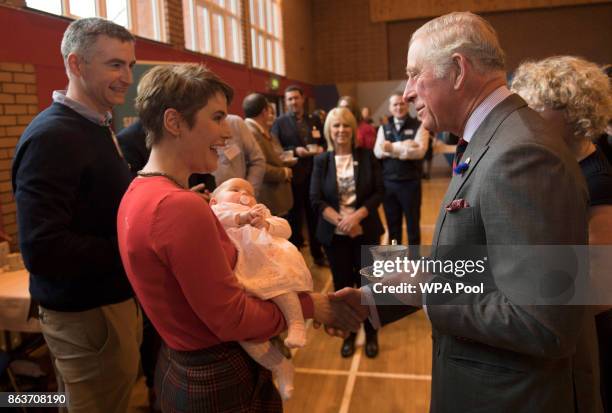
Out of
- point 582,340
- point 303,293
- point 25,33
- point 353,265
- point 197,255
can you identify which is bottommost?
point 353,265

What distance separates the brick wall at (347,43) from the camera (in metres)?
15.2

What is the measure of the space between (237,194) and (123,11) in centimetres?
532

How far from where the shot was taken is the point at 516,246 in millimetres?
1011

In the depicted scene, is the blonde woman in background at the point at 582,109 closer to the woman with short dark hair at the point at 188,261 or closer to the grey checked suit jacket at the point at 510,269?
the grey checked suit jacket at the point at 510,269

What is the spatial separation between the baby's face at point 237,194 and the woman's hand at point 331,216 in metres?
1.60

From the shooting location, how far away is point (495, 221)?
1041mm

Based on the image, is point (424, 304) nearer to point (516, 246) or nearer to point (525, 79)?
point (516, 246)

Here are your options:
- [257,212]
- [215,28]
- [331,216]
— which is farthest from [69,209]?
[215,28]

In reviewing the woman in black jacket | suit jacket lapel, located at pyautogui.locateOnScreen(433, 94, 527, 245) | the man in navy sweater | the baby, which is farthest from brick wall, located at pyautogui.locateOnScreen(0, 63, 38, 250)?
suit jacket lapel, located at pyautogui.locateOnScreen(433, 94, 527, 245)

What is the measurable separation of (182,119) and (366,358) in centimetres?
262

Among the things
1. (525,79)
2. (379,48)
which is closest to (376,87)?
(379,48)

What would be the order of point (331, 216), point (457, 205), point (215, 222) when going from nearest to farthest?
point (457, 205) < point (215, 222) < point (331, 216)

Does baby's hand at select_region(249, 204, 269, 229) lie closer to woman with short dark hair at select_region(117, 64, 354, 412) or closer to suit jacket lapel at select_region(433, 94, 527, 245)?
woman with short dark hair at select_region(117, 64, 354, 412)

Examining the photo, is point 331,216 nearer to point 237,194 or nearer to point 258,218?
point 237,194
